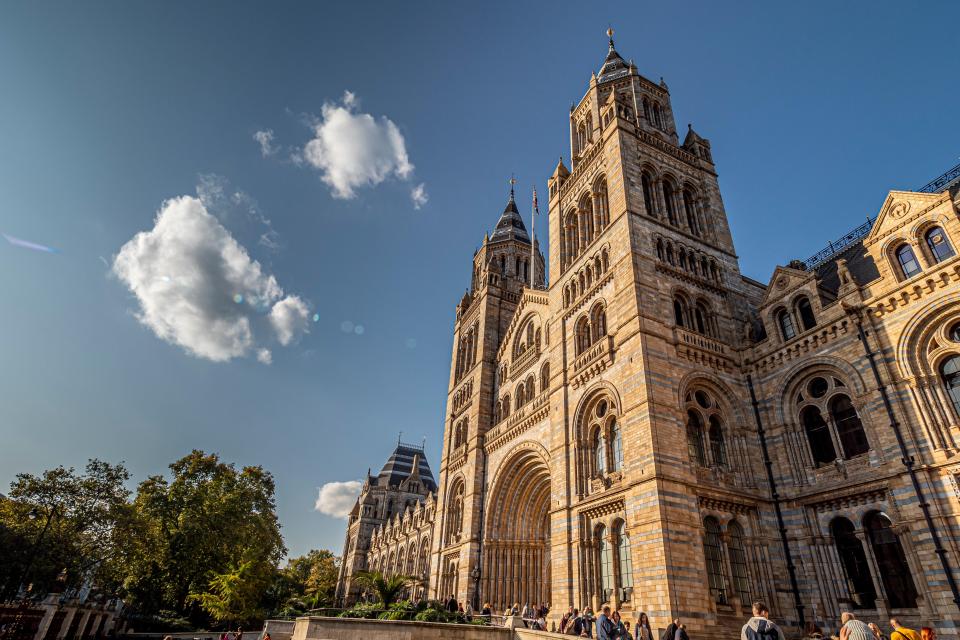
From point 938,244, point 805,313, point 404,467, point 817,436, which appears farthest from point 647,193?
point 404,467

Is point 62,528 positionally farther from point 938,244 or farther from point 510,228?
point 938,244

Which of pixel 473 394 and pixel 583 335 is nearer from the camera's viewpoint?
pixel 583 335

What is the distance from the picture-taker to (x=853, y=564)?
1638 centimetres

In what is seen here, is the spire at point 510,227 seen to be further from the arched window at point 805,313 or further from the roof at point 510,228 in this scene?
the arched window at point 805,313

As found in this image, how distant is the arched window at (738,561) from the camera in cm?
1734

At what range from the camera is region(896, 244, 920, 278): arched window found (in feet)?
56.5

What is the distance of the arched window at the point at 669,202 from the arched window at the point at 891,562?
15.1 meters

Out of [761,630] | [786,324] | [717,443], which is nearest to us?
[761,630]

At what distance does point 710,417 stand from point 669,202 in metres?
12.2

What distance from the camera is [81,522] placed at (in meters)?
31.0

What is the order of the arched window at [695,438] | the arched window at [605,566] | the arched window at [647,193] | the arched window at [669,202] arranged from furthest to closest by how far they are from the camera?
the arched window at [669,202]
the arched window at [647,193]
the arched window at [695,438]
the arched window at [605,566]

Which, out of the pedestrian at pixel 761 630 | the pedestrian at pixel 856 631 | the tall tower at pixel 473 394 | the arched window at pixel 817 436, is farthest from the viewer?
the tall tower at pixel 473 394

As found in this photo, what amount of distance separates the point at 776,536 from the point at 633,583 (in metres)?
5.72

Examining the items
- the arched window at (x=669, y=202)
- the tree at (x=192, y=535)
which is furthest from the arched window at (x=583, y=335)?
the tree at (x=192, y=535)
